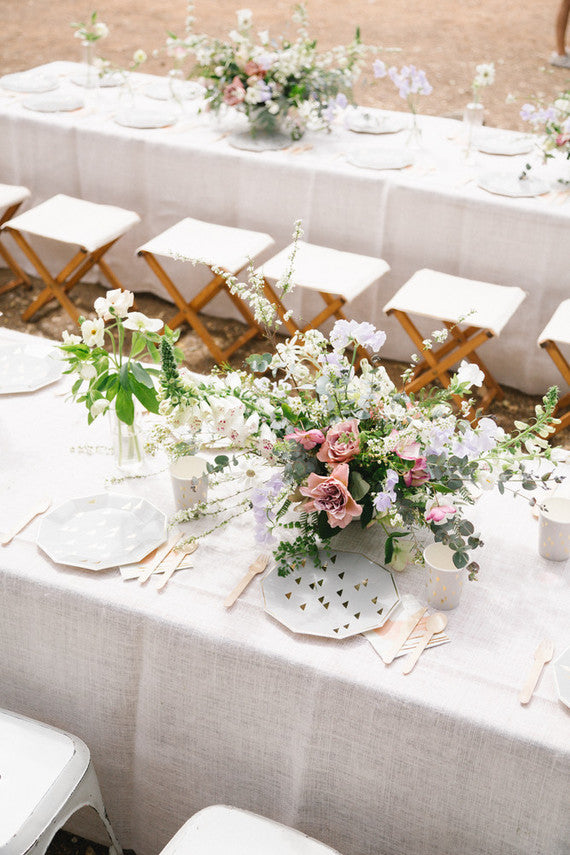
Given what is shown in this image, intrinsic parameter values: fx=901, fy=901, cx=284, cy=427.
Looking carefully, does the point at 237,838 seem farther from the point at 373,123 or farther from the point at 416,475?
the point at 373,123

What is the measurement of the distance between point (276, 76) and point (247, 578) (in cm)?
252

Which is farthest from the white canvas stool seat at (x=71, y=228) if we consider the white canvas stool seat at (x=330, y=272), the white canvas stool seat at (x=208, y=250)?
the white canvas stool seat at (x=330, y=272)

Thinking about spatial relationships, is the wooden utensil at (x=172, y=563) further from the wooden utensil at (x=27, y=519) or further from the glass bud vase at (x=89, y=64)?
the glass bud vase at (x=89, y=64)

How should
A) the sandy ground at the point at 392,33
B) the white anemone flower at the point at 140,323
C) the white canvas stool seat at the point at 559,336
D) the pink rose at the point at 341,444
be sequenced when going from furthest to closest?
the sandy ground at the point at 392,33
the white canvas stool seat at the point at 559,336
the white anemone flower at the point at 140,323
the pink rose at the point at 341,444

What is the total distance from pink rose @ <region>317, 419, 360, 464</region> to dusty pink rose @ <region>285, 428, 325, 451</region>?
16mm

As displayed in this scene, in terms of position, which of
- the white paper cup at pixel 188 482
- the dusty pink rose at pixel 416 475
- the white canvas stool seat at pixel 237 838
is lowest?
the white canvas stool seat at pixel 237 838

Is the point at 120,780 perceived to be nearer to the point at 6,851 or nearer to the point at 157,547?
the point at 6,851

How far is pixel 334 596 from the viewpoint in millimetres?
1638

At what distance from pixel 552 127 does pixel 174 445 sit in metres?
2.27

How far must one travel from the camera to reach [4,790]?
1525 millimetres

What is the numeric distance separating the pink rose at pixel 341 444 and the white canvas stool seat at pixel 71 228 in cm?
222

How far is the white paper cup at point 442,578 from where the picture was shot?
157 centimetres

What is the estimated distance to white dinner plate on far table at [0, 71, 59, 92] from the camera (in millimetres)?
4180

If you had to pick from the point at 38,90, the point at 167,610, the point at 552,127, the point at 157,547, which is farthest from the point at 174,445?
the point at 38,90
